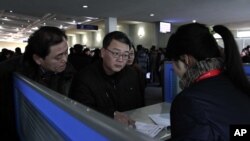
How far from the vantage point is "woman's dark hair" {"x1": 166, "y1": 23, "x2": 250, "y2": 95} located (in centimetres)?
113

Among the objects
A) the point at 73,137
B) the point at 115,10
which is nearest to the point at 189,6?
the point at 115,10

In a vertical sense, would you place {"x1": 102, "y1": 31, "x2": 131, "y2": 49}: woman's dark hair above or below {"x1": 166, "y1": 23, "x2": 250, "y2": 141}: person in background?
above

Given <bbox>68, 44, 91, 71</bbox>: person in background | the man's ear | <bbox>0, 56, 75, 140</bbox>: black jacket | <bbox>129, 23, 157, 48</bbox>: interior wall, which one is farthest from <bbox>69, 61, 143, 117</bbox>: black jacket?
<bbox>129, 23, 157, 48</bbox>: interior wall

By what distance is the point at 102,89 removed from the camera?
194cm

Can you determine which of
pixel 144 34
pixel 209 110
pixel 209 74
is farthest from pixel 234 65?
pixel 144 34

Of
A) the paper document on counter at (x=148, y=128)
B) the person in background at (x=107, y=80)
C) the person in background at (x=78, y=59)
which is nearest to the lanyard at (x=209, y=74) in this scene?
the paper document on counter at (x=148, y=128)

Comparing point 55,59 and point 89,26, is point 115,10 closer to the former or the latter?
point 89,26

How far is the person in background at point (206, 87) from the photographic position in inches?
40.4

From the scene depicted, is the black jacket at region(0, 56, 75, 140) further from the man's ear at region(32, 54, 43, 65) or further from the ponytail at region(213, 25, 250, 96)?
Result: the ponytail at region(213, 25, 250, 96)

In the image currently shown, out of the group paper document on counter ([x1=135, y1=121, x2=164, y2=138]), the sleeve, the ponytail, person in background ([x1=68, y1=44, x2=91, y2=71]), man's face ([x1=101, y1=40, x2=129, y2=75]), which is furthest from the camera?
person in background ([x1=68, y1=44, x2=91, y2=71])

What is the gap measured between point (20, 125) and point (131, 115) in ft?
2.86

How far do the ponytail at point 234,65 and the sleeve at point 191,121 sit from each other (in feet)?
0.73

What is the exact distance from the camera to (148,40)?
13977 mm

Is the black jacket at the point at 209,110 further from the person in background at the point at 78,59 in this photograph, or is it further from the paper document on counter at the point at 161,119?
the person in background at the point at 78,59
